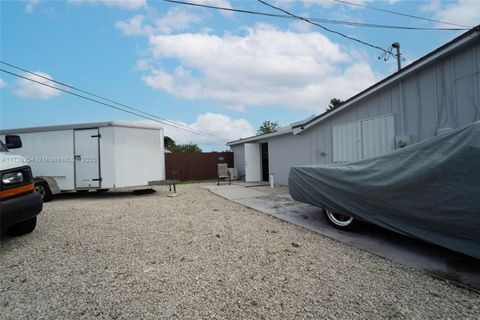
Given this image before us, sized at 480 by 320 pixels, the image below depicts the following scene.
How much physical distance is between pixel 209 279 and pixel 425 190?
2.66 meters

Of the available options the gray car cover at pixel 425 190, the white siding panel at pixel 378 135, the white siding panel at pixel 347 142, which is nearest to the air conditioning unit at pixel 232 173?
the white siding panel at pixel 347 142

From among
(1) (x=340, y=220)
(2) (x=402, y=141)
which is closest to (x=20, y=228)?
(1) (x=340, y=220)

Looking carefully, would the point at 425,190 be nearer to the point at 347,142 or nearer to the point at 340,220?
the point at 340,220

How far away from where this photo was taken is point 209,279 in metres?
2.57

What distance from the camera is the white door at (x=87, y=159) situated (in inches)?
302

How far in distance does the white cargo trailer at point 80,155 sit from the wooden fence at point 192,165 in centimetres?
804

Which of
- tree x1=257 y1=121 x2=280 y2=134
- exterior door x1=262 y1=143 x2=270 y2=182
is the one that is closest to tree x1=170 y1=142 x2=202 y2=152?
tree x1=257 y1=121 x2=280 y2=134

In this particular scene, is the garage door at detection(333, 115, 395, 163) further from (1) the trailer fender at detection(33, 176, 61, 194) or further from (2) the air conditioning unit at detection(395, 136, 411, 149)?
(1) the trailer fender at detection(33, 176, 61, 194)

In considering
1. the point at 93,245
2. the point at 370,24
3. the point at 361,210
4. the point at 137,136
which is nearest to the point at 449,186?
the point at 361,210

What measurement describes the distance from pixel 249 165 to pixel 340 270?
1081cm

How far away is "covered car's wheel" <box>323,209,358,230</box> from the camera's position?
411 centimetres

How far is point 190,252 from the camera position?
3.31 metres

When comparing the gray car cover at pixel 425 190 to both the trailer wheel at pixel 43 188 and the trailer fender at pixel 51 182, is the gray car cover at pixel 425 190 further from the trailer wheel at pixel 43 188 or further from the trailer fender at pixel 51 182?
the trailer wheel at pixel 43 188

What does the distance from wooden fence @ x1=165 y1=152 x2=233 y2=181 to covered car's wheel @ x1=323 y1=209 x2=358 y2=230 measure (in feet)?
41.7
